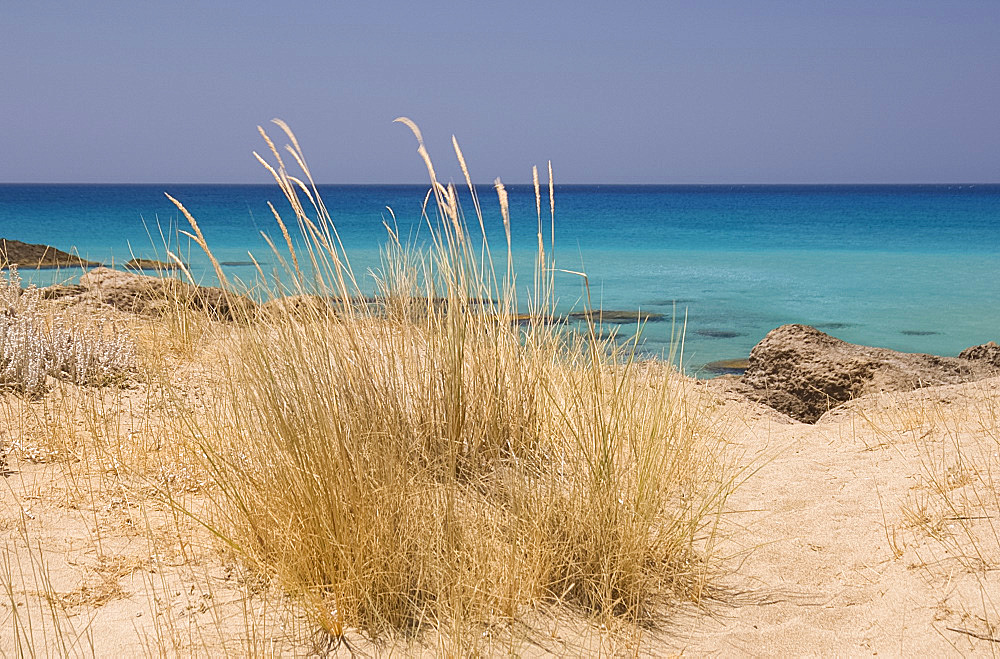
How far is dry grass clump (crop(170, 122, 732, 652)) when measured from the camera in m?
2.19

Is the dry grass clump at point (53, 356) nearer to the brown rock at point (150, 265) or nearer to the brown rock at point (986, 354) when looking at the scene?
the brown rock at point (150, 265)

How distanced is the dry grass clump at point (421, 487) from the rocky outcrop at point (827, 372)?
10.4ft

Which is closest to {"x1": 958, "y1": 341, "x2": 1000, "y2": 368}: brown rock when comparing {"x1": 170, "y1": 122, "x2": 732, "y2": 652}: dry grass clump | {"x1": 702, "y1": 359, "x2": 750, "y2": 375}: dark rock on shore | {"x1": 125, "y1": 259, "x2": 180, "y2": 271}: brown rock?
{"x1": 702, "y1": 359, "x2": 750, "y2": 375}: dark rock on shore

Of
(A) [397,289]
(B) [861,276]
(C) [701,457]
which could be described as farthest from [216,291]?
(B) [861,276]

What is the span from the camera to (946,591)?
7.61 ft

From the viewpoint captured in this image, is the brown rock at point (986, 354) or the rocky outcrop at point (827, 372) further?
the brown rock at point (986, 354)

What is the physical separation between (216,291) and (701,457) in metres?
5.77

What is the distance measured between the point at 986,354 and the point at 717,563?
494 centimetres

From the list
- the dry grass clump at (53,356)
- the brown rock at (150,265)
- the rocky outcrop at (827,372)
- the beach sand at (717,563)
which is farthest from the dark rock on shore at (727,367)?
the dry grass clump at (53,356)

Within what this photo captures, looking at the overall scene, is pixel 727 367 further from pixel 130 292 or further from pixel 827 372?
pixel 130 292

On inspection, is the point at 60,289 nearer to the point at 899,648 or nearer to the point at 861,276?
the point at 899,648

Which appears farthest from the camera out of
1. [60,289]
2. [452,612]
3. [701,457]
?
[60,289]

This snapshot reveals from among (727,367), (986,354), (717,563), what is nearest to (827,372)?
(986,354)

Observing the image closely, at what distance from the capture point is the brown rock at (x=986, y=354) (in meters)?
6.15
